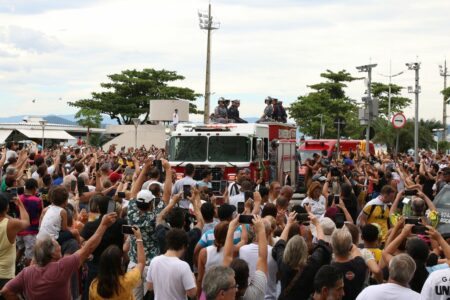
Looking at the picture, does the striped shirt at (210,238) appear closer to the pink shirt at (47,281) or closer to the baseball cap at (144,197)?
the baseball cap at (144,197)

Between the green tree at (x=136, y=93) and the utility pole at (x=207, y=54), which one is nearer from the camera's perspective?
the utility pole at (x=207, y=54)

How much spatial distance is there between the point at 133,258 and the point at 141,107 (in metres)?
86.7

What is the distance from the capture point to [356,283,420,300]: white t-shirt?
6164 mm

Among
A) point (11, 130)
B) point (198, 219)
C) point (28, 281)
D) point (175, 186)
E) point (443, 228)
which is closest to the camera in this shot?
point (28, 281)

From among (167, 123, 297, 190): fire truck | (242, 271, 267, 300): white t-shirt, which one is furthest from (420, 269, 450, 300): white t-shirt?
(167, 123, 297, 190): fire truck

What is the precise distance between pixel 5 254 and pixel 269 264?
2.96m

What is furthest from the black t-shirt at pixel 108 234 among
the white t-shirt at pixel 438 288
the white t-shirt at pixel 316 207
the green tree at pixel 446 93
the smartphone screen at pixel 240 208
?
the green tree at pixel 446 93

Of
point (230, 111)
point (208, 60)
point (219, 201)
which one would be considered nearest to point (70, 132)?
point (208, 60)

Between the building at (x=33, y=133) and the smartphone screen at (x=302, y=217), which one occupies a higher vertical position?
the building at (x=33, y=133)

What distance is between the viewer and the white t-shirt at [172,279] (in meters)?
7.01

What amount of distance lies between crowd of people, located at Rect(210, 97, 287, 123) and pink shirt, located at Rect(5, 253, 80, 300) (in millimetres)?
16639

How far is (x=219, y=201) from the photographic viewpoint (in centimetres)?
1566

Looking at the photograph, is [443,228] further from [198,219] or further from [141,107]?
[141,107]

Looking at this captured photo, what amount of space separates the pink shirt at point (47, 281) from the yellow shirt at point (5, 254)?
1.77m
